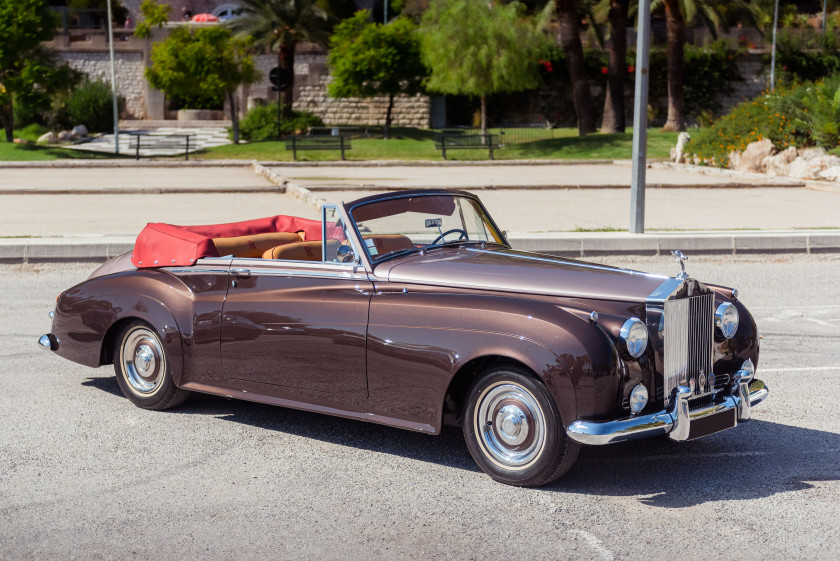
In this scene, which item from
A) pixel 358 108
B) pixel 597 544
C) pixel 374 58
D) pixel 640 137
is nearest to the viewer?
pixel 597 544

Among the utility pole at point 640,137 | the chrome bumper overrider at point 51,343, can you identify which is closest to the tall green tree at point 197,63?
the utility pole at point 640,137

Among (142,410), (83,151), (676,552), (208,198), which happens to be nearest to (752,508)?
(676,552)

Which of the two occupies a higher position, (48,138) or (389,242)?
(48,138)

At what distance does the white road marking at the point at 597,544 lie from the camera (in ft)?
13.7

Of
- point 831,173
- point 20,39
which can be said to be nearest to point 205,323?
point 831,173

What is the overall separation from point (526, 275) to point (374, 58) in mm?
37517

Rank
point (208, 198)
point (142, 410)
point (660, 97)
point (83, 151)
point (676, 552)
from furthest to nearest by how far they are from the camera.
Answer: point (660, 97) < point (83, 151) < point (208, 198) < point (142, 410) < point (676, 552)

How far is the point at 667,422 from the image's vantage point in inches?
187

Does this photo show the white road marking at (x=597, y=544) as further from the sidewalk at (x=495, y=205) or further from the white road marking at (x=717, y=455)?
the sidewalk at (x=495, y=205)

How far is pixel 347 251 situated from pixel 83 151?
112ft

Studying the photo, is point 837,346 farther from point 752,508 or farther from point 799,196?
point 799,196

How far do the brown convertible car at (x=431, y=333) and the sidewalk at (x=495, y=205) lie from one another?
6726 millimetres

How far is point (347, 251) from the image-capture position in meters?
5.65

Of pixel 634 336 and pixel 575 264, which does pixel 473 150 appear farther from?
pixel 634 336
